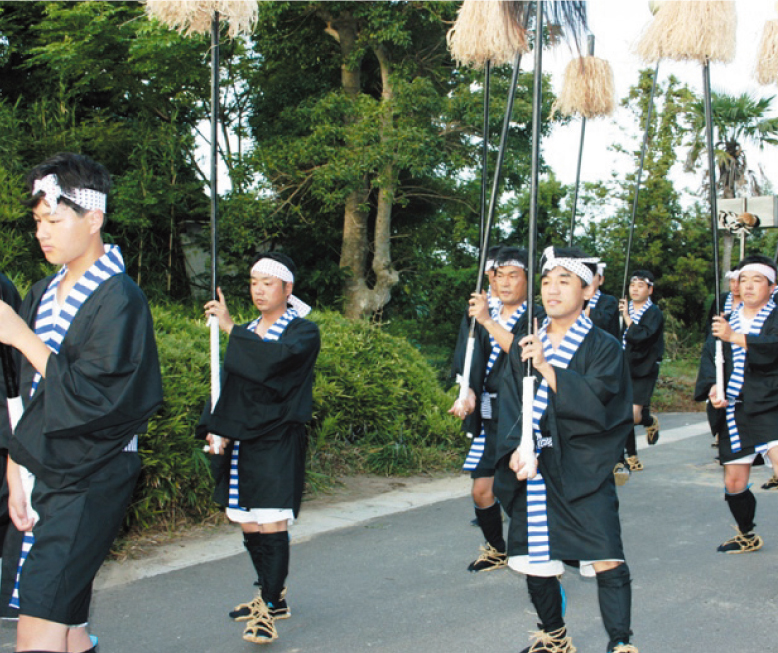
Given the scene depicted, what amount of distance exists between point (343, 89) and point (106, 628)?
10.8 metres

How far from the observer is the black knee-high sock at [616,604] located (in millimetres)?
3547

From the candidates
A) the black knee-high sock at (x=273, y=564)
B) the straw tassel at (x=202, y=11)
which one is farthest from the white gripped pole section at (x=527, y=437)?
the straw tassel at (x=202, y=11)

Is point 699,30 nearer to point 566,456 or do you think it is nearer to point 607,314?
point 607,314

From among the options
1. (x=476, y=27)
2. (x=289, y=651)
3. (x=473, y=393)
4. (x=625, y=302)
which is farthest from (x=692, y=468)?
(x=289, y=651)

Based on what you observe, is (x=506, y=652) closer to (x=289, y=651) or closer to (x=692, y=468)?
(x=289, y=651)

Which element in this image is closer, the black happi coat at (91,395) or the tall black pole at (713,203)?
the black happi coat at (91,395)

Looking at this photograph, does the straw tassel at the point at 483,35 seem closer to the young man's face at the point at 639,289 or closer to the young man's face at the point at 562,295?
the young man's face at the point at 562,295

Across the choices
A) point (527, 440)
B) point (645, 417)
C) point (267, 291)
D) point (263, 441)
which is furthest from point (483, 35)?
point (645, 417)

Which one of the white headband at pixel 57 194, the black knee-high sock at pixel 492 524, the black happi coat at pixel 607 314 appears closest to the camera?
the white headband at pixel 57 194

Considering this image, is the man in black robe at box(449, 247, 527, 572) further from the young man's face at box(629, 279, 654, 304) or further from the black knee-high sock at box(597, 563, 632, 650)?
the young man's face at box(629, 279, 654, 304)

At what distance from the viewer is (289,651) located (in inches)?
160

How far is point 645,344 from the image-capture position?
944 centimetres

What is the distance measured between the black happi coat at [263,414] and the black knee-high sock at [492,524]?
4.80ft

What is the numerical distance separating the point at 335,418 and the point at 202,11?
13.5ft
